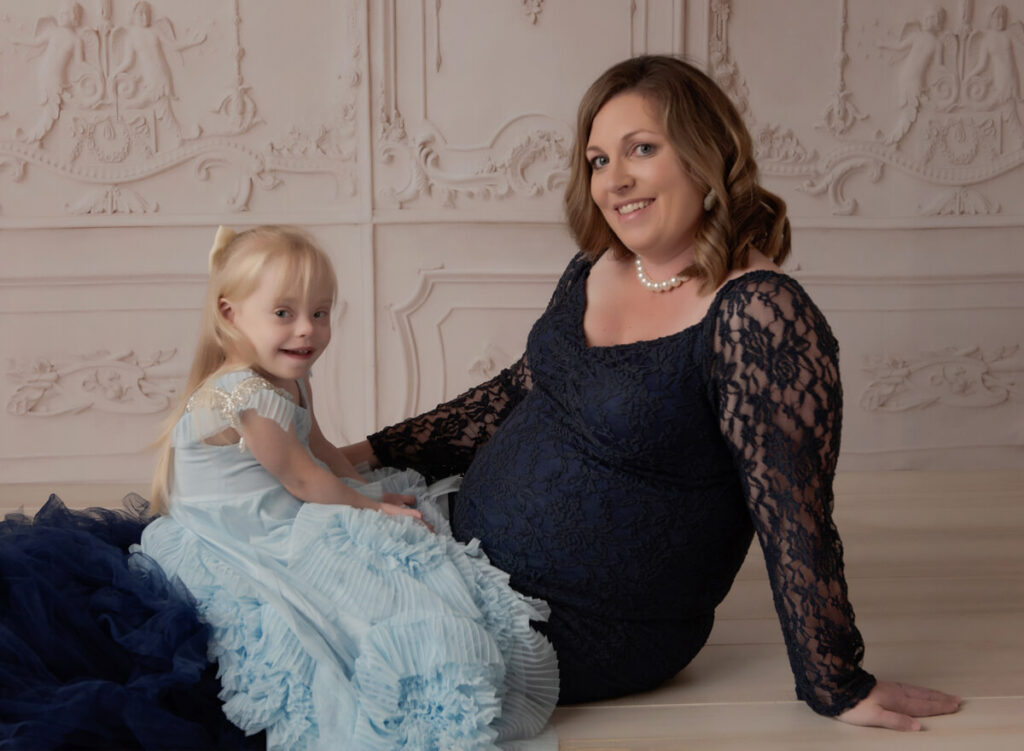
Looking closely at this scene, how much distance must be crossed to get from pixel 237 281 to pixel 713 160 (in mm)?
925

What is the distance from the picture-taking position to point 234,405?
199 cm

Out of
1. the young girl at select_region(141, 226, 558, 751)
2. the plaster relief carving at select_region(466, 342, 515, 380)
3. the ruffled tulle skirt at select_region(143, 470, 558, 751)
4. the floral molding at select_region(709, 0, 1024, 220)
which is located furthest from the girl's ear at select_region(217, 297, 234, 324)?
the floral molding at select_region(709, 0, 1024, 220)

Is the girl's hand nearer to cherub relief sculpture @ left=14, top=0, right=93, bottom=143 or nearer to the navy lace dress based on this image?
the navy lace dress

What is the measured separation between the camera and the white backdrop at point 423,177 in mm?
4570

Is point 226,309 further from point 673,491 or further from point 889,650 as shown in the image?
point 889,650

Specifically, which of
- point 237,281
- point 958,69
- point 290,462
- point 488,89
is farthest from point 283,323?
point 958,69

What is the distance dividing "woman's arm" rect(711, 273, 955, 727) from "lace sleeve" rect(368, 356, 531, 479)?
754 millimetres

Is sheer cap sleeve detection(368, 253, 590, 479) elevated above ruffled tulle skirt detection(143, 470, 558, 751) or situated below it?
above

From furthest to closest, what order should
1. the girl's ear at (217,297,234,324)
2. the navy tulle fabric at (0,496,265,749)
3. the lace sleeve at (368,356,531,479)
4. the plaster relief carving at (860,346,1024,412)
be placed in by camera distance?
the plaster relief carving at (860,346,1024,412)
the lace sleeve at (368,356,531,479)
the girl's ear at (217,297,234,324)
the navy tulle fabric at (0,496,265,749)

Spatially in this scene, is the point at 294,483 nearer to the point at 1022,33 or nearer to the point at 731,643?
the point at 731,643

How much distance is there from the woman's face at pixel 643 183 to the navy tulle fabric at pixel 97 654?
1.04 meters

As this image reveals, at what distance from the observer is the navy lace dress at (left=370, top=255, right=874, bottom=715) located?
178 centimetres

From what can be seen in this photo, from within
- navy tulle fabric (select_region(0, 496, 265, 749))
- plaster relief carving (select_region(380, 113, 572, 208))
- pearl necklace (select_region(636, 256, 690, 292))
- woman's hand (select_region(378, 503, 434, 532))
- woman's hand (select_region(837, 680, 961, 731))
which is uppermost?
plaster relief carving (select_region(380, 113, 572, 208))

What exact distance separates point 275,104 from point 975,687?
11.9 feet
